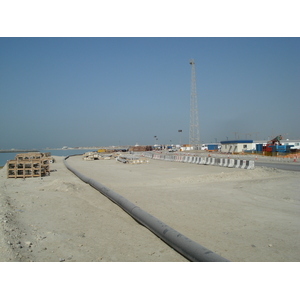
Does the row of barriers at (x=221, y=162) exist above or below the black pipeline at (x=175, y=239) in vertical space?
below

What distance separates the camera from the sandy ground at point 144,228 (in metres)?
6.04

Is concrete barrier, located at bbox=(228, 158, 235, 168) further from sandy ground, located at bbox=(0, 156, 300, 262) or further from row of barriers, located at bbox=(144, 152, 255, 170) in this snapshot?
sandy ground, located at bbox=(0, 156, 300, 262)

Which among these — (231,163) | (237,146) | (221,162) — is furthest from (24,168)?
(237,146)

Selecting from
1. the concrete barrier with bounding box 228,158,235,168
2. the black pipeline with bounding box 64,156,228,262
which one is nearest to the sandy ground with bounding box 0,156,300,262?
the black pipeline with bounding box 64,156,228,262

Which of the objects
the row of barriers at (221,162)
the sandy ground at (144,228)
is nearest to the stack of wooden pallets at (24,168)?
the sandy ground at (144,228)

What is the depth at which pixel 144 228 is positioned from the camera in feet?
26.5

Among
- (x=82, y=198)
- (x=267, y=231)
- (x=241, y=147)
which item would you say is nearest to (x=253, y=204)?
(x=267, y=231)

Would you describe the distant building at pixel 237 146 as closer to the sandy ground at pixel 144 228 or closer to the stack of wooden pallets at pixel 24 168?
the stack of wooden pallets at pixel 24 168

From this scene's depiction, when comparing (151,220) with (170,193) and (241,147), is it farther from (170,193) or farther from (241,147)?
(241,147)

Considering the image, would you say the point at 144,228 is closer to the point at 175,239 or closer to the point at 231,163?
the point at 175,239

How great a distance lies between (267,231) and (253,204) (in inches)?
135

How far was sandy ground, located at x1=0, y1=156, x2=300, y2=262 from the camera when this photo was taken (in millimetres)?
6035

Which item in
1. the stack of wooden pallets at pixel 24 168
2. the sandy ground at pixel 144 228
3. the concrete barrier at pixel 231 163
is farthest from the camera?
the concrete barrier at pixel 231 163

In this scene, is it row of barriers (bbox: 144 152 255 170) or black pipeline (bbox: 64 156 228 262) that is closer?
black pipeline (bbox: 64 156 228 262)
